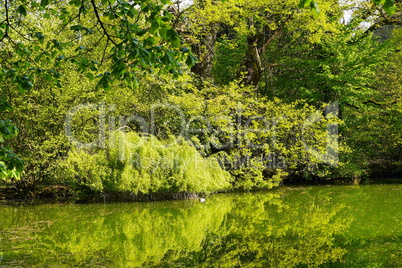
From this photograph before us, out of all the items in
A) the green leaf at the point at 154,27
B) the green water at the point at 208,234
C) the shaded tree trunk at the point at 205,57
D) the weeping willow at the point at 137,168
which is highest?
the shaded tree trunk at the point at 205,57

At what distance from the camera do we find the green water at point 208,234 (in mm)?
4789

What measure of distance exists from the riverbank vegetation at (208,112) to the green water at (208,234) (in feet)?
3.98

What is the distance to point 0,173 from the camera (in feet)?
12.4

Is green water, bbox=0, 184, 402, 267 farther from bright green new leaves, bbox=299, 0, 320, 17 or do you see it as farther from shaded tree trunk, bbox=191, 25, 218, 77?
shaded tree trunk, bbox=191, 25, 218, 77

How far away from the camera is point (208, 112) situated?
12273 mm

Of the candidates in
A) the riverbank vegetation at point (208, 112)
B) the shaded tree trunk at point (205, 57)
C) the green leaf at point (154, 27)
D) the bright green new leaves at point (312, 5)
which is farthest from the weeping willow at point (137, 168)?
the bright green new leaves at point (312, 5)

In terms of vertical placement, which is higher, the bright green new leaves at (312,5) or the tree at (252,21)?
the tree at (252,21)

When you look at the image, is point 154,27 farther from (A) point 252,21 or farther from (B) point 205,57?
(B) point 205,57

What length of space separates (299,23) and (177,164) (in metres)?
6.81

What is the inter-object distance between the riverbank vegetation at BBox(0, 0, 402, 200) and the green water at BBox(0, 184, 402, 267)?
1215 millimetres

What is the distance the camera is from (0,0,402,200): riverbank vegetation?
1031 cm

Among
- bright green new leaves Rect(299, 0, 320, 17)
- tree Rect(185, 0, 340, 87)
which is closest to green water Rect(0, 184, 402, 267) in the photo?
bright green new leaves Rect(299, 0, 320, 17)

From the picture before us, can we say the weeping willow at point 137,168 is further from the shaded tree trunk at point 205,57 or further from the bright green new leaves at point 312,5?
the bright green new leaves at point 312,5

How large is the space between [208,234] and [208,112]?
6.31 m
